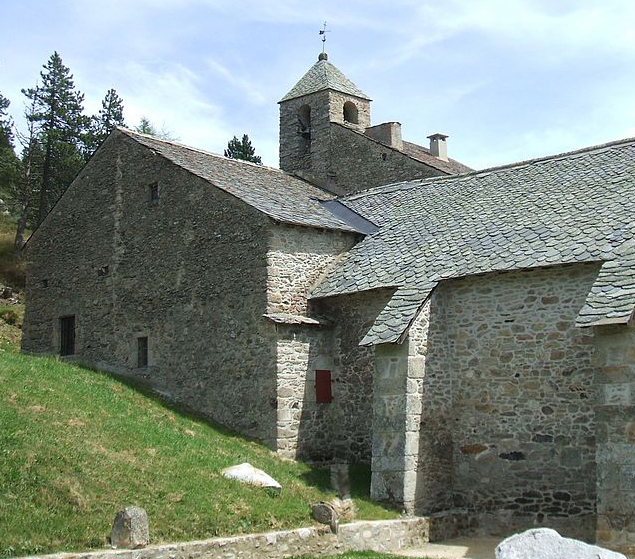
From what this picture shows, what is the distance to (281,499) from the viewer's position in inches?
593

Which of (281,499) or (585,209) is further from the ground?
(585,209)

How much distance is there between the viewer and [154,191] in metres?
24.0

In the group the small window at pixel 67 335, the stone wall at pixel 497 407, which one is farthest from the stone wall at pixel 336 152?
the stone wall at pixel 497 407

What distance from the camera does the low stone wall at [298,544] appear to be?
1188 centimetres

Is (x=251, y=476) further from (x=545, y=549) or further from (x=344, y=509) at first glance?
(x=545, y=549)

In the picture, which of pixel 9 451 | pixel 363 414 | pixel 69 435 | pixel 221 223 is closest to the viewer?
pixel 9 451

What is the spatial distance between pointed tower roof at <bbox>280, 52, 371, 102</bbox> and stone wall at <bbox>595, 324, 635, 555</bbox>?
1795cm

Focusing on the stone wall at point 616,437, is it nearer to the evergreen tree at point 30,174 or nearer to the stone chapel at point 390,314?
the stone chapel at point 390,314

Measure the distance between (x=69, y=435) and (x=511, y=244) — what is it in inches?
373

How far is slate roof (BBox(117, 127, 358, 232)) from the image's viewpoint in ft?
70.3

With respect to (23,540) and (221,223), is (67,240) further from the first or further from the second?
(23,540)

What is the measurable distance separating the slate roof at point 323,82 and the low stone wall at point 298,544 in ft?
59.1

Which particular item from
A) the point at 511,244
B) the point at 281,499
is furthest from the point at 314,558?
the point at 511,244

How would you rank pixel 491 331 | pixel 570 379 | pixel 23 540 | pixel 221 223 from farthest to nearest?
pixel 221 223, pixel 491 331, pixel 570 379, pixel 23 540
